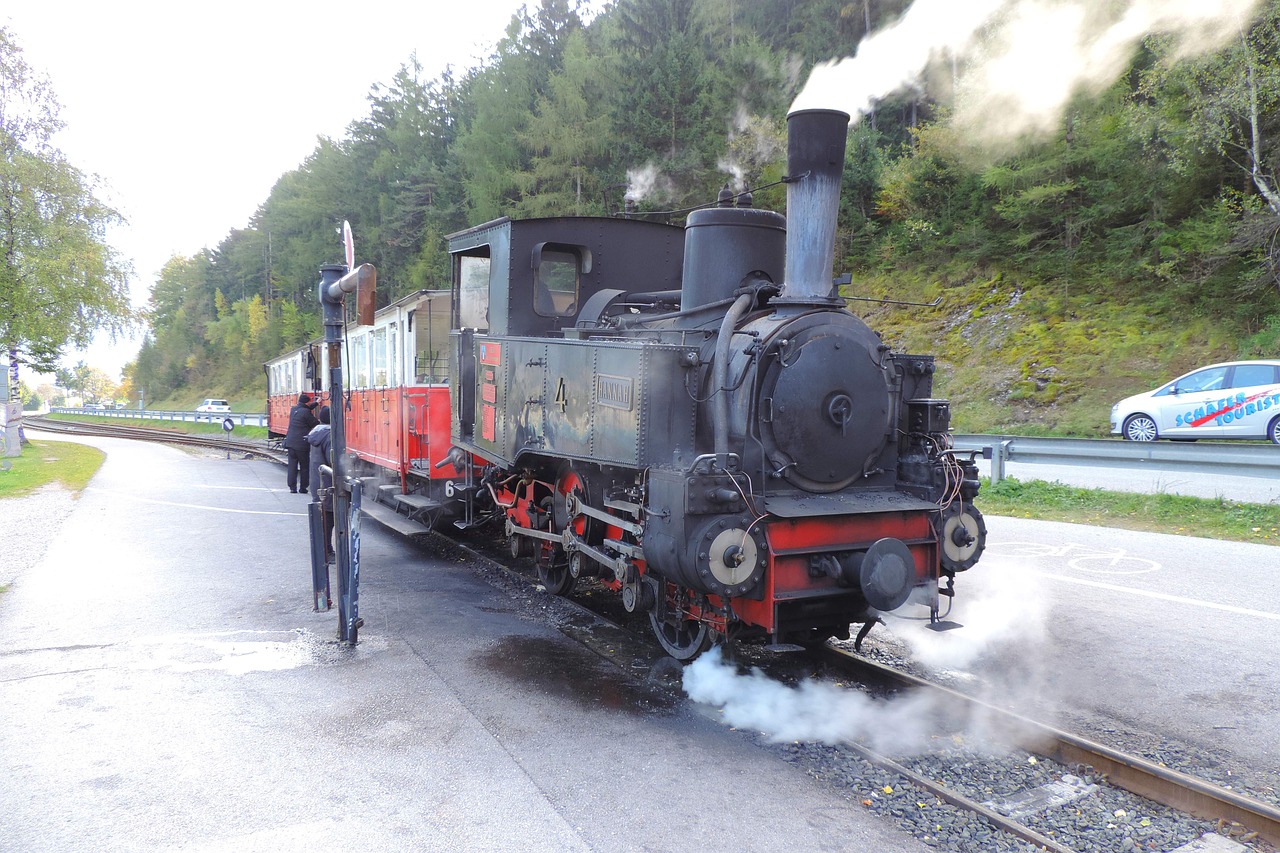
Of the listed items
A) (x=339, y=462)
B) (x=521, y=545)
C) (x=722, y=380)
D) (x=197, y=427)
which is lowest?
(x=197, y=427)

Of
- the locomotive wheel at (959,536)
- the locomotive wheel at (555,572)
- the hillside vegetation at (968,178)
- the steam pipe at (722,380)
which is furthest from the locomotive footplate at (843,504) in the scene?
the hillside vegetation at (968,178)

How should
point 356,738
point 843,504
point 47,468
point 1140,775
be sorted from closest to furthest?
point 1140,775 < point 356,738 < point 843,504 < point 47,468

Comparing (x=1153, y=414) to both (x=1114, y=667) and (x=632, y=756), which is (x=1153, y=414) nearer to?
(x=1114, y=667)

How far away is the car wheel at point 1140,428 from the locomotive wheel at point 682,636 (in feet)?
37.5

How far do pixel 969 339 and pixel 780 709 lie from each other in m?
18.2

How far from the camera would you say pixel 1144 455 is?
31.7 ft

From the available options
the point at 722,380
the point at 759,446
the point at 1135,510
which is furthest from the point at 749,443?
the point at 1135,510

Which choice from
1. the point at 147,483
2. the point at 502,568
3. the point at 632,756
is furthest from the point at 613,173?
the point at 632,756

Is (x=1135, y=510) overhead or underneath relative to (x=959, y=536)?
underneath

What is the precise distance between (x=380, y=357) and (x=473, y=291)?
4378 millimetres

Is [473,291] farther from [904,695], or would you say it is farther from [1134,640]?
[1134,640]

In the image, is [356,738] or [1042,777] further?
[356,738]

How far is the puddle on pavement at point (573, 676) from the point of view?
14.7ft

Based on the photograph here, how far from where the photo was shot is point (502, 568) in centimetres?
Result: 763
